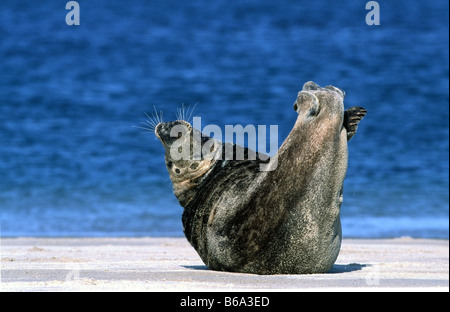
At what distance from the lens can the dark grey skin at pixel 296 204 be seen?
7734 millimetres

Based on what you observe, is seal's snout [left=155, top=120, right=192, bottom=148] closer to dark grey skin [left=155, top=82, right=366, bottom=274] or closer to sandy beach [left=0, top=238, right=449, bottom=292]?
dark grey skin [left=155, top=82, right=366, bottom=274]

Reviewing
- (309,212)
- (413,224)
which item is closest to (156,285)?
(309,212)

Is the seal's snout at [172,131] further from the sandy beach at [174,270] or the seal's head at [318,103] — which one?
the seal's head at [318,103]

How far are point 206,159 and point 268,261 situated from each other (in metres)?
1.33

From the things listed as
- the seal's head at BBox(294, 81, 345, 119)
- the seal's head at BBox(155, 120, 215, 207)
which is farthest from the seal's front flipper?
the seal's head at BBox(155, 120, 215, 207)

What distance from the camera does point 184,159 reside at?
8797 millimetres

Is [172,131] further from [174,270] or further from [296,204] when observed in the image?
[296,204]

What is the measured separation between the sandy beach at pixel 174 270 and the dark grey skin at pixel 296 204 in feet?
0.56

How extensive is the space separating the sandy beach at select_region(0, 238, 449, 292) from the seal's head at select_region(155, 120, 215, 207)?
761 mm

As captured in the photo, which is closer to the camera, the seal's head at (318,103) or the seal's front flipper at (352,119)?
the seal's head at (318,103)

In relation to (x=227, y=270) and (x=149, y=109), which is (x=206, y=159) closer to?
(x=227, y=270)

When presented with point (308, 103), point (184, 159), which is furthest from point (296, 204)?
point (184, 159)

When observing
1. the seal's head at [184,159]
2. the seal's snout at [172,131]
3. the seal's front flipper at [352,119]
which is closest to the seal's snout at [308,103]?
Answer: the seal's front flipper at [352,119]
